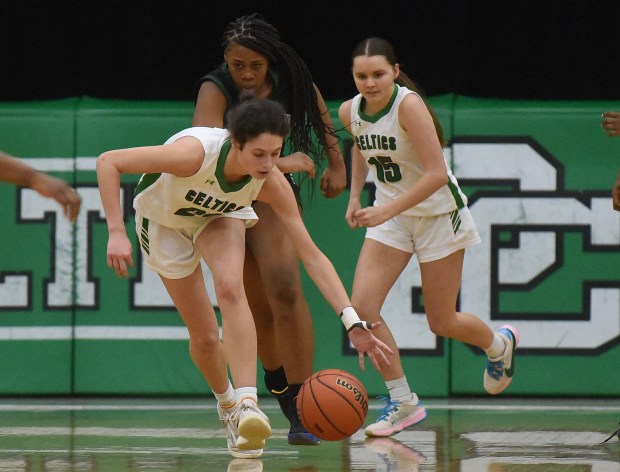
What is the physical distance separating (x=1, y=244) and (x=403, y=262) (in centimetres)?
342

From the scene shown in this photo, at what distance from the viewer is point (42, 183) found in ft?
17.0

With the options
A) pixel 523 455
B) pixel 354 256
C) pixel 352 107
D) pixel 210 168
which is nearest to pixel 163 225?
pixel 210 168

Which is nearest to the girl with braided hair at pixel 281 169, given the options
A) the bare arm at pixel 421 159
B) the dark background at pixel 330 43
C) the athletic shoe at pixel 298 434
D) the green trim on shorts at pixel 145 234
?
the athletic shoe at pixel 298 434

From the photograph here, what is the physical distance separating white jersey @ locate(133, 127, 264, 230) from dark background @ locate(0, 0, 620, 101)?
4.89 meters

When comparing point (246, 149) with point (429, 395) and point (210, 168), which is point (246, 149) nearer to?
point (210, 168)

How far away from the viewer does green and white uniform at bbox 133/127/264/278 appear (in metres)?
6.18

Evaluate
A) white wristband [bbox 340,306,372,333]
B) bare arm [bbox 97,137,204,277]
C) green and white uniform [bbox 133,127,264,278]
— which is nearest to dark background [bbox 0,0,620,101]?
green and white uniform [bbox 133,127,264,278]

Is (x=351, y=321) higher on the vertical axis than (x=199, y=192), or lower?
lower

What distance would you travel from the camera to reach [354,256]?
925cm

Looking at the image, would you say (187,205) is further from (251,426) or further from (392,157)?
(392,157)

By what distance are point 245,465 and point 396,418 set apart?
1531 millimetres

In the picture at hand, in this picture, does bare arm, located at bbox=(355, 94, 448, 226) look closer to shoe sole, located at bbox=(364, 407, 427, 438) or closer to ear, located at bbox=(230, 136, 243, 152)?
ear, located at bbox=(230, 136, 243, 152)

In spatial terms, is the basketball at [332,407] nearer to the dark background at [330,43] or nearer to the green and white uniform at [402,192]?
the green and white uniform at [402,192]

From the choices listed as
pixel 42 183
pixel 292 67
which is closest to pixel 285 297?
pixel 292 67
